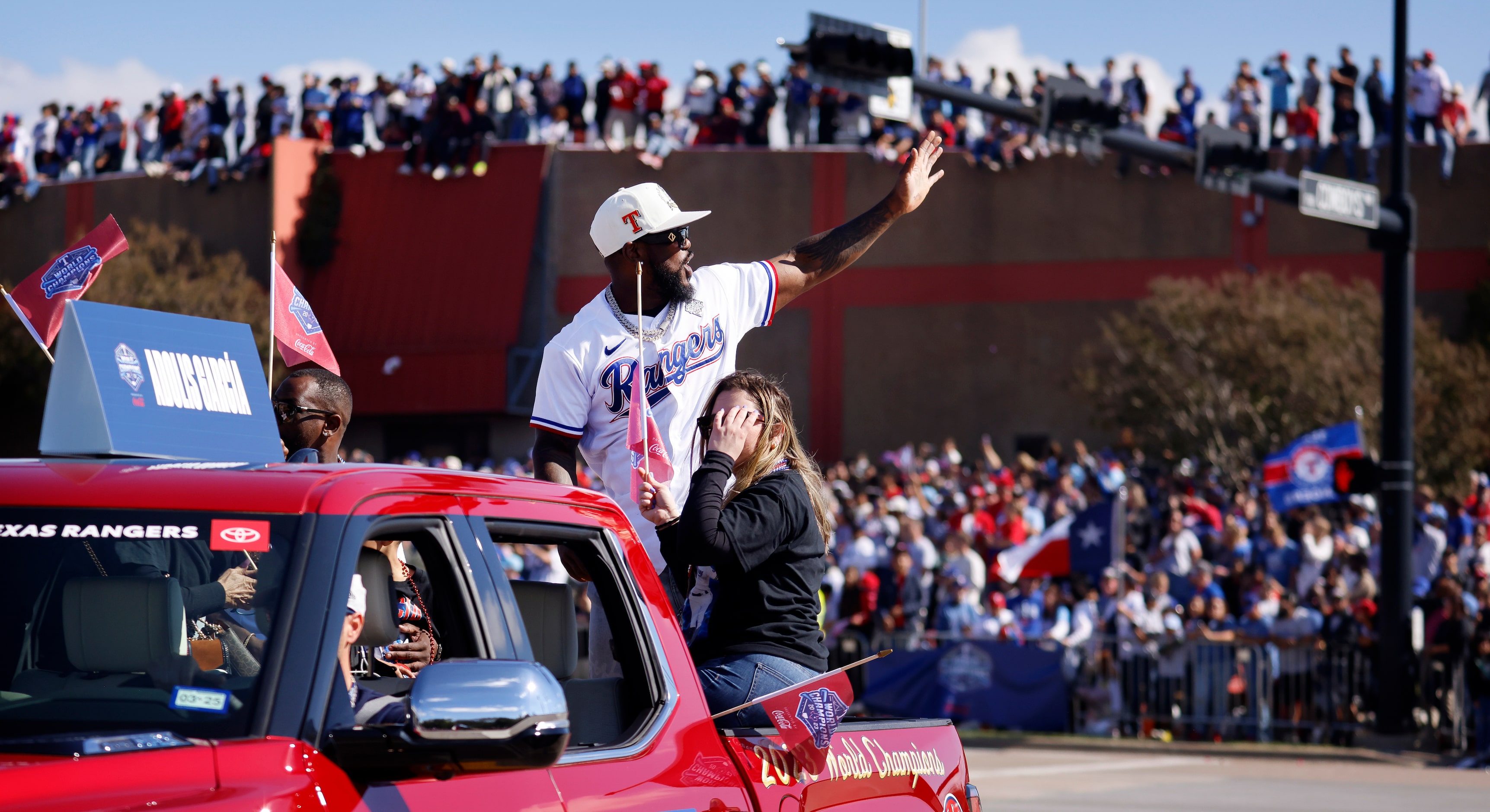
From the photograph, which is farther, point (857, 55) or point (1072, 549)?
point (1072, 549)

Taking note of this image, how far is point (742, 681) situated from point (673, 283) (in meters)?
1.44

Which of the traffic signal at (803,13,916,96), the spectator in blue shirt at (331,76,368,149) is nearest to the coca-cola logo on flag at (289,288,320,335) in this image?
the traffic signal at (803,13,916,96)

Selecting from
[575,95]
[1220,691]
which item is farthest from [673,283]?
[575,95]

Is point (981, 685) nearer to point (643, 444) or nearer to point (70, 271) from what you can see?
point (643, 444)

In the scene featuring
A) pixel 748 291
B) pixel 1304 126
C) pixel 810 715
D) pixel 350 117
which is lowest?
pixel 810 715

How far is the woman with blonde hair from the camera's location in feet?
13.9

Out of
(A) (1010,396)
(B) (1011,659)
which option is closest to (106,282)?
(A) (1010,396)

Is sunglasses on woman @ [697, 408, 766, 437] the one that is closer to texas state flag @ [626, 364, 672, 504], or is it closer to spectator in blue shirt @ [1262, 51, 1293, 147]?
texas state flag @ [626, 364, 672, 504]

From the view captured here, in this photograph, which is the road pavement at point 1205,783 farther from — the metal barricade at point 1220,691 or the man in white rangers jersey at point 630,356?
the man in white rangers jersey at point 630,356

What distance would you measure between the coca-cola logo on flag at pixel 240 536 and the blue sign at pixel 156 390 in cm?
46

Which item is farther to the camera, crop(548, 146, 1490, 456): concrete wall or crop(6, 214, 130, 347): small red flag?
crop(548, 146, 1490, 456): concrete wall

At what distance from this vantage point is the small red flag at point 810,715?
3.86 meters

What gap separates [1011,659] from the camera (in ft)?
58.5

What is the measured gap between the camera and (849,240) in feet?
18.8
